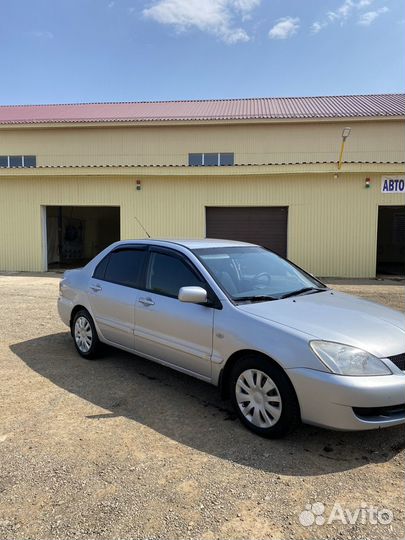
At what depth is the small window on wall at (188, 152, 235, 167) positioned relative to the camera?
1917 centimetres

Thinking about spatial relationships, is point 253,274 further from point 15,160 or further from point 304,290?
point 15,160

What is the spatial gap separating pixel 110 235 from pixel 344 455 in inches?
977

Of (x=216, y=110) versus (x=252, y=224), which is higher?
(x=216, y=110)

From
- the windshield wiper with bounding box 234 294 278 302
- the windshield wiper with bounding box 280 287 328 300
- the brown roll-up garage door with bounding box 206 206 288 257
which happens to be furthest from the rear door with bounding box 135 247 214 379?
the brown roll-up garage door with bounding box 206 206 288 257

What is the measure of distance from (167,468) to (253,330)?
1201mm

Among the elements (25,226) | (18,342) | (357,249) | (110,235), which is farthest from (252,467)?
(110,235)

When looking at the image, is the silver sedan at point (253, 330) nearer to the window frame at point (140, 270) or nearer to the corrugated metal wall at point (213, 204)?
the window frame at point (140, 270)

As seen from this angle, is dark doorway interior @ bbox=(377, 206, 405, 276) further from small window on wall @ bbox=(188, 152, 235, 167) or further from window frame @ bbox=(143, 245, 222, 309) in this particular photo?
window frame @ bbox=(143, 245, 222, 309)

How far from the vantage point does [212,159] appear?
1931cm

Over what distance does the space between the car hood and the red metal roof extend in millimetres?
16081

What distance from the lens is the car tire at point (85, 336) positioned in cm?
534

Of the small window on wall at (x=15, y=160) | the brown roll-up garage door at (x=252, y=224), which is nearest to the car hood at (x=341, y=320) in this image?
the brown roll-up garage door at (x=252, y=224)

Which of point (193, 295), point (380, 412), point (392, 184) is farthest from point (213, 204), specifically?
point (380, 412)

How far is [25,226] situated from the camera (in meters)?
15.6
